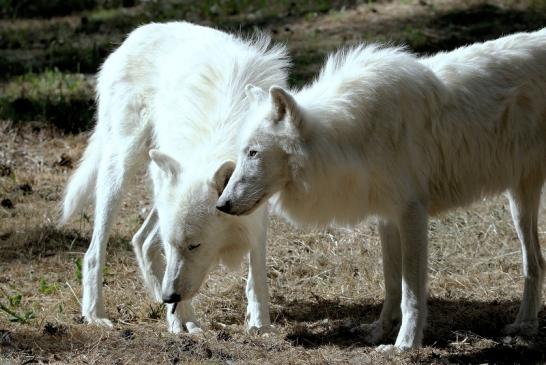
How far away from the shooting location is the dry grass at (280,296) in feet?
17.3

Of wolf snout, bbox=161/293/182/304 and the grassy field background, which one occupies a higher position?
wolf snout, bbox=161/293/182/304

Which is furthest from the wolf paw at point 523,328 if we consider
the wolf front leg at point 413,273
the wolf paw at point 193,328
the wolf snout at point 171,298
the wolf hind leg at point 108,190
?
the wolf hind leg at point 108,190

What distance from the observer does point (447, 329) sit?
229 inches

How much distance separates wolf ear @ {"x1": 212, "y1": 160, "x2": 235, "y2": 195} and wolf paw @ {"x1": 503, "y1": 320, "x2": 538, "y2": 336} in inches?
79.6

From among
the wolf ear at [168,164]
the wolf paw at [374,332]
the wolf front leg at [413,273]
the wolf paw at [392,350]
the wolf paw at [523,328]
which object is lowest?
the wolf paw at [374,332]

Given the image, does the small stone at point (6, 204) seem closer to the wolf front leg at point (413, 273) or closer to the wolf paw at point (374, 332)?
the wolf paw at point (374, 332)

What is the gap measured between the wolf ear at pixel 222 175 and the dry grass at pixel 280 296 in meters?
0.93

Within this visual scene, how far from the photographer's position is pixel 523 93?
5.54 meters

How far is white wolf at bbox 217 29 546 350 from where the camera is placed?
5.00 metres

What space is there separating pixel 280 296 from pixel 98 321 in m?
1.36

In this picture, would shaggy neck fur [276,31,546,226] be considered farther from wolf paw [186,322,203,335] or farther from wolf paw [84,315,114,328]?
wolf paw [84,315,114,328]

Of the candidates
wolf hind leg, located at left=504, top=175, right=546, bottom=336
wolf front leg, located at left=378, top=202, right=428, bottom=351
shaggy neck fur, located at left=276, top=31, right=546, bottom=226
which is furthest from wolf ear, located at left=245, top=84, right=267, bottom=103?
wolf hind leg, located at left=504, top=175, right=546, bottom=336

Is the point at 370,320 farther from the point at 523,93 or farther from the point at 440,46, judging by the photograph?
the point at 440,46

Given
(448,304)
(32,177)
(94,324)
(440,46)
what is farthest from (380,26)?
(94,324)
